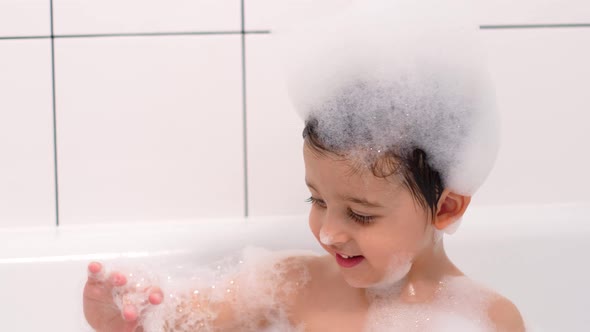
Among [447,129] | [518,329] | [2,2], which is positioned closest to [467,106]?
[447,129]

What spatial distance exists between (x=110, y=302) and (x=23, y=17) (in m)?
0.53

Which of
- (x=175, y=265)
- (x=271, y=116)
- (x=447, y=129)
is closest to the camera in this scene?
(x=447, y=129)

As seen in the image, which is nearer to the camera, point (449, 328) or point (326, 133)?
point (326, 133)

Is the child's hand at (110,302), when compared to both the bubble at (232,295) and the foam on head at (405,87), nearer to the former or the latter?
the bubble at (232,295)

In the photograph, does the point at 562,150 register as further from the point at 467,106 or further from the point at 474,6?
the point at 467,106

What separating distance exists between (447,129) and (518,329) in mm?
313

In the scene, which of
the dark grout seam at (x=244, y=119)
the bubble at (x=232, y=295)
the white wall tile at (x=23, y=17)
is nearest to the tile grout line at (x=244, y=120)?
the dark grout seam at (x=244, y=119)

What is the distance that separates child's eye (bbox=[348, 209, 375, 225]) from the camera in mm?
1000

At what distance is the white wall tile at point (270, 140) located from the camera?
4.58 feet

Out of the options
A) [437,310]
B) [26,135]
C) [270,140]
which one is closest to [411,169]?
[437,310]

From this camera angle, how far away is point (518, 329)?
1.10 meters

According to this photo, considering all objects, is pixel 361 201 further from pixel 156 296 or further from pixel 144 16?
pixel 144 16

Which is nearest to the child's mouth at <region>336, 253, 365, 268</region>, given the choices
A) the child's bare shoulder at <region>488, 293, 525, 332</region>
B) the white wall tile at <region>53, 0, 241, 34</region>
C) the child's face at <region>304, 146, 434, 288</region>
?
the child's face at <region>304, 146, 434, 288</region>

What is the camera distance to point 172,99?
4.58ft
